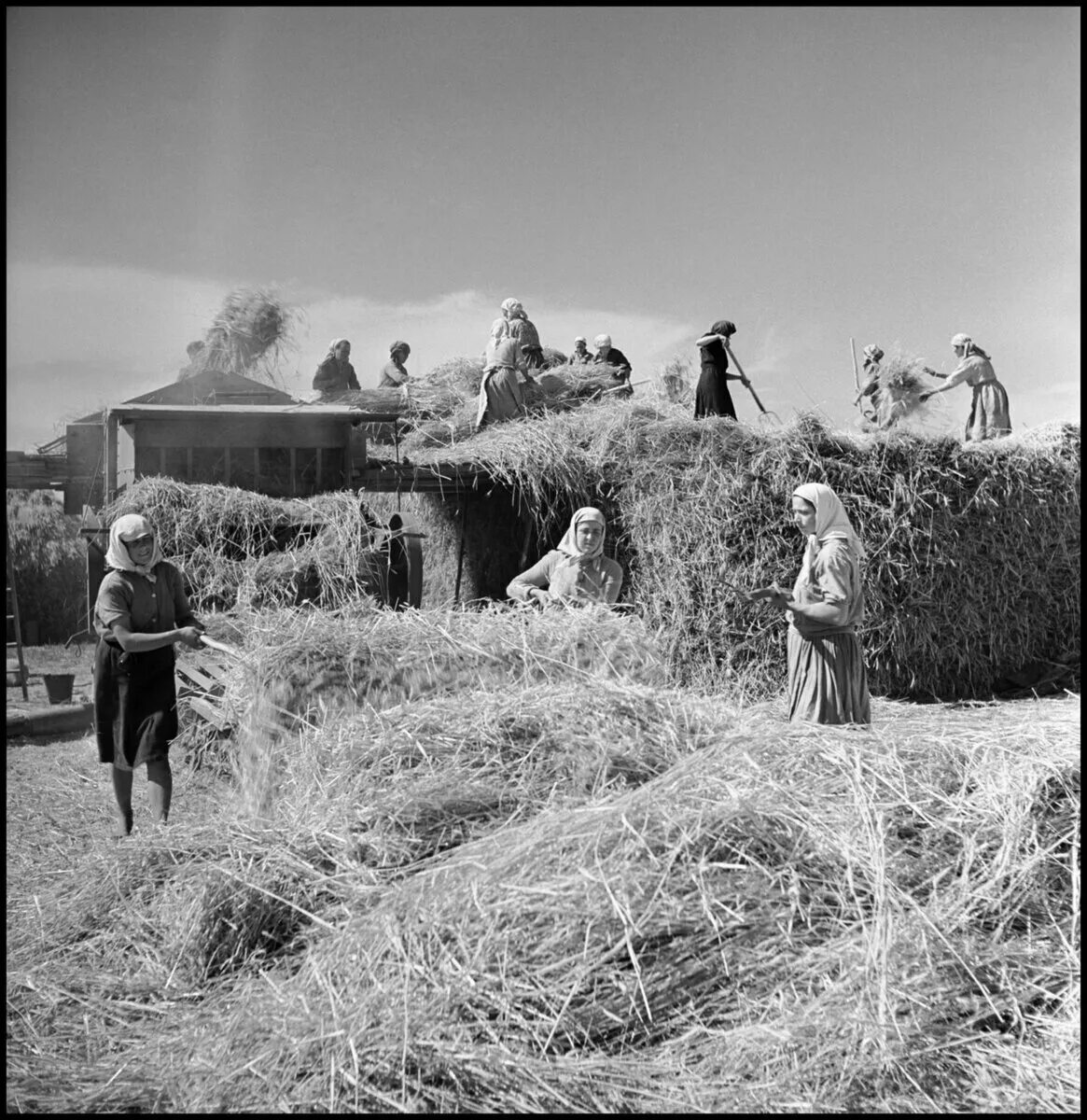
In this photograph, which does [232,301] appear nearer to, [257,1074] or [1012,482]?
[1012,482]

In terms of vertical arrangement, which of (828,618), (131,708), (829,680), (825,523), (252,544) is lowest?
(131,708)

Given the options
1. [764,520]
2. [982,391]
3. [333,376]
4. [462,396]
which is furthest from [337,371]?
[982,391]

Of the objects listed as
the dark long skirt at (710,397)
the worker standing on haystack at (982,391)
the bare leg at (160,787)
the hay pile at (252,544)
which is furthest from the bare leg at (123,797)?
the worker standing on haystack at (982,391)

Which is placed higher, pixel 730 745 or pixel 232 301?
pixel 232 301

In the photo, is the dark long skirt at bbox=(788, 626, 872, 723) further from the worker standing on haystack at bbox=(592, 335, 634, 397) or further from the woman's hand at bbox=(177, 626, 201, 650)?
the worker standing on haystack at bbox=(592, 335, 634, 397)

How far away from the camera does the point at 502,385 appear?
10297 mm

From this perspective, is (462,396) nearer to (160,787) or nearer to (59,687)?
(59,687)

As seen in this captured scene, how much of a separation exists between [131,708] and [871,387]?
9.98 metres

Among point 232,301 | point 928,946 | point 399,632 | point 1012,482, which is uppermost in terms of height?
point 232,301

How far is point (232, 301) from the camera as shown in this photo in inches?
528

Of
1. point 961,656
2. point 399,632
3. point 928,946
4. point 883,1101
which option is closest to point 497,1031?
point 883,1101

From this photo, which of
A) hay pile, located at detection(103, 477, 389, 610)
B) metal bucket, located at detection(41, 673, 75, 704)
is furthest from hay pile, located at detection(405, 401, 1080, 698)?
metal bucket, located at detection(41, 673, 75, 704)

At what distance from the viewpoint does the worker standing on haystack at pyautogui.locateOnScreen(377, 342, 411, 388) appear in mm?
11789

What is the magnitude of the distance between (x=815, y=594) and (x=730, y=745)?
1759 mm
